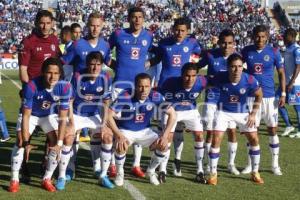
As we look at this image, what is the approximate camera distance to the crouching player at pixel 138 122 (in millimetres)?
6750

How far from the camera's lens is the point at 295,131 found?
11625mm

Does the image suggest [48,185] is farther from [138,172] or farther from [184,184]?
[184,184]

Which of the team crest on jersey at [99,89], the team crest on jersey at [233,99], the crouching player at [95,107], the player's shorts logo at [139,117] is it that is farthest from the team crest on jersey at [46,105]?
the team crest on jersey at [233,99]

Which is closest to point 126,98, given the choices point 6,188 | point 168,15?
point 6,188

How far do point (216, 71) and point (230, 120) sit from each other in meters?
0.78

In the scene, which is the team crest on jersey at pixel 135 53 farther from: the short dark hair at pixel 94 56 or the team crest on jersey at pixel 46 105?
the team crest on jersey at pixel 46 105

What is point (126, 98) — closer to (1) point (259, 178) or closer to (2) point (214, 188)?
(2) point (214, 188)

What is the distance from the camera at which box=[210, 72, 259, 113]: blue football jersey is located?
23.1ft

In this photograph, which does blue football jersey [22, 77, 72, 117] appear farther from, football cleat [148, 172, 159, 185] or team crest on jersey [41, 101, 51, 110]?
football cleat [148, 172, 159, 185]

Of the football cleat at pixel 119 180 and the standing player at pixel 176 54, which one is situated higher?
the standing player at pixel 176 54

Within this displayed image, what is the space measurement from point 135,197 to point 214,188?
46.9 inches

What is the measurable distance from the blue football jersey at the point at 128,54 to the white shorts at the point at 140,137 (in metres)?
0.99

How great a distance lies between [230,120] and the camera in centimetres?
721

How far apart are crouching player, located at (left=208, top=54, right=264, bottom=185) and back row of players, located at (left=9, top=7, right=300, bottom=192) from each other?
14mm
